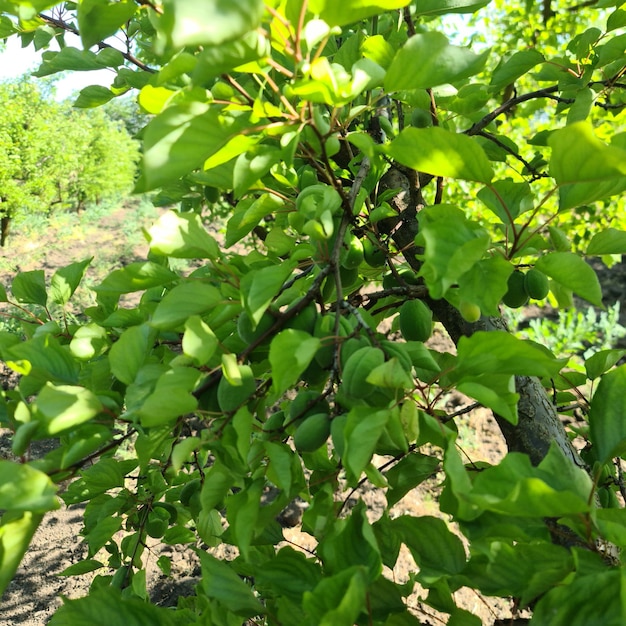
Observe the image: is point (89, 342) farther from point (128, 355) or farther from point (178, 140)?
point (178, 140)

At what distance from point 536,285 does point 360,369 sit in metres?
0.31

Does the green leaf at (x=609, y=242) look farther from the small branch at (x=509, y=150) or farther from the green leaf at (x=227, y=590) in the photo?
the green leaf at (x=227, y=590)

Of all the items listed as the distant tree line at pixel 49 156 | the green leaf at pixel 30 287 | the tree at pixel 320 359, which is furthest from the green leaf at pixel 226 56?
the distant tree line at pixel 49 156

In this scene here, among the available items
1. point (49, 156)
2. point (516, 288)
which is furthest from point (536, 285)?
point (49, 156)

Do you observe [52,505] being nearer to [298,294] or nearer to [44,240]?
[298,294]

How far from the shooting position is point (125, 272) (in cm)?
61

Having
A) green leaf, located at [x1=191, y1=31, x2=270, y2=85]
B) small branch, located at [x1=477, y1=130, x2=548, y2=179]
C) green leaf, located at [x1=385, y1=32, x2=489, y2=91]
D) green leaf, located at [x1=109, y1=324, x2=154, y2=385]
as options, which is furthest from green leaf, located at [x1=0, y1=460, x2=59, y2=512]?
small branch, located at [x1=477, y1=130, x2=548, y2=179]

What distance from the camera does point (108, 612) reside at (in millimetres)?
617

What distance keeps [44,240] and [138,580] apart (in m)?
8.85

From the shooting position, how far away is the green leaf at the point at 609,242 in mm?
656

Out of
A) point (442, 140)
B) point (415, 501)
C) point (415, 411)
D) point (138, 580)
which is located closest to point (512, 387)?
point (415, 411)

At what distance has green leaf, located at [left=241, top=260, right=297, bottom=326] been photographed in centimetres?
52

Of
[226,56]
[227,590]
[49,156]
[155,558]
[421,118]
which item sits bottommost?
[155,558]

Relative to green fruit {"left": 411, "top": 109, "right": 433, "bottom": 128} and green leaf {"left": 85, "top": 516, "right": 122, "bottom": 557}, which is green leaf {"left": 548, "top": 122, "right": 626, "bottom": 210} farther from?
green leaf {"left": 85, "top": 516, "right": 122, "bottom": 557}
